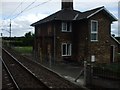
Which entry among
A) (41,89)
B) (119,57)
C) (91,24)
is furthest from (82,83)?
(119,57)

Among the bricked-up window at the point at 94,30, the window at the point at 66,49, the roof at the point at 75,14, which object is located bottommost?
the window at the point at 66,49

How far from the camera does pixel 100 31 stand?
3034 centimetres

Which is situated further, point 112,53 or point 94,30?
point 112,53

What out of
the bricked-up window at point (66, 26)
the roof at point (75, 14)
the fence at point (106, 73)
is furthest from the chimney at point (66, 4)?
the fence at point (106, 73)

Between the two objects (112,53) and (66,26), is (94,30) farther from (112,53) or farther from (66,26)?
(112,53)

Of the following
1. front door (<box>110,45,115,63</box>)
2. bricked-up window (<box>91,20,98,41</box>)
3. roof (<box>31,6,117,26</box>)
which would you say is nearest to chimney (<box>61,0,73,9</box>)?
roof (<box>31,6,117,26</box>)

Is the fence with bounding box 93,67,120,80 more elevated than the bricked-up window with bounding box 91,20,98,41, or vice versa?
the bricked-up window with bounding box 91,20,98,41

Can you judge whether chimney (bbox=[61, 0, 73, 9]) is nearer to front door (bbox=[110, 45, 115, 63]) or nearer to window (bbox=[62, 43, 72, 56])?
window (bbox=[62, 43, 72, 56])

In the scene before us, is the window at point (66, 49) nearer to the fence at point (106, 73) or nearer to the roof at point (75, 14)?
the roof at point (75, 14)

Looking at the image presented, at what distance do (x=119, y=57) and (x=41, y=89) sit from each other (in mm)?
20682

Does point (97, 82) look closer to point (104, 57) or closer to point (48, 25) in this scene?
point (104, 57)

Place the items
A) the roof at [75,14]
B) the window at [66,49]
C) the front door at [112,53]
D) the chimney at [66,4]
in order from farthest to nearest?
1. the chimney at [66,4]
2. the front door at [112,53]
3. the window at [66,49]
4. the roof at [75,14]

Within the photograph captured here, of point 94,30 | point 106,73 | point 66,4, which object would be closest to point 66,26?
point 94,30

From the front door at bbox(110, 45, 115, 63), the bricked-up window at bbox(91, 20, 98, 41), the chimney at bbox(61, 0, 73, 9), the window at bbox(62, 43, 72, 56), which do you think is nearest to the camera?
the bricked-up window at bbox(91, 20, 98, 41)
